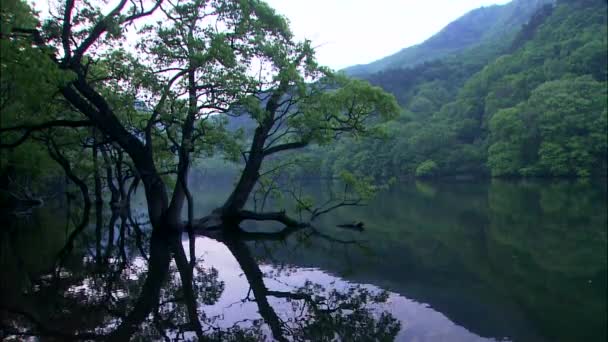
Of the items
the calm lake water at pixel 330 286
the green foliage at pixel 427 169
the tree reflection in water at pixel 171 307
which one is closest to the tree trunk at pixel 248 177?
the calm lake water at pixel 330 286

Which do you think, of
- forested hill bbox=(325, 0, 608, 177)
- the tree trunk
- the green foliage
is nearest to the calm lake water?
the tree trunk

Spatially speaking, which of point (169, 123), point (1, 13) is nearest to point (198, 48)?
point (169, 123)

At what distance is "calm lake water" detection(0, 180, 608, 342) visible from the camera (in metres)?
7.77

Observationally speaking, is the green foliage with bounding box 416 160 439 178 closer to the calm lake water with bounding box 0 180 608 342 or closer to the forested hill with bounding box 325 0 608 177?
the forested hill with bounding box 325 0 608 177

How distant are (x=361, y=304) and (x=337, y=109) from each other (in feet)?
41.2

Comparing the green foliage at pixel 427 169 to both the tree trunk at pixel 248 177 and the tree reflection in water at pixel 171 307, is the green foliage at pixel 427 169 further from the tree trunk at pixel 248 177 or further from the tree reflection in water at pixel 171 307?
the tree reflection in water at pixel 171 307

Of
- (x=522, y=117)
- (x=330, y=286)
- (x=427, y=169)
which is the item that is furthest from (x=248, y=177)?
(x=427, y=169)

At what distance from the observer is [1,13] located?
12.5 metres

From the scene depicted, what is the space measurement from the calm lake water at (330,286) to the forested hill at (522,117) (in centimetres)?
4207

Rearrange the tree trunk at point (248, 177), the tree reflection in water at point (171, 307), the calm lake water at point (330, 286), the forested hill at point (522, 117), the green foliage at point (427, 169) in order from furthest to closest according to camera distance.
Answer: the green foliage at point (427, 169)
the forested hill at point (522, 117)
the tree trunk at point (248, 177)
the calm lake water at point (330, 286)
the tree reflection in water at point (171, 307)

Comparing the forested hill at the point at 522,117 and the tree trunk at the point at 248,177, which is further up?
the tree trunk at the point at 248,177

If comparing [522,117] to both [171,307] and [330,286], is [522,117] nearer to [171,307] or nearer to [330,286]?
[330,286]

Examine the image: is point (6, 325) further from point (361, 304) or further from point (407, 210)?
point (407, 210)

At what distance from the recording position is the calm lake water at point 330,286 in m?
7.77
